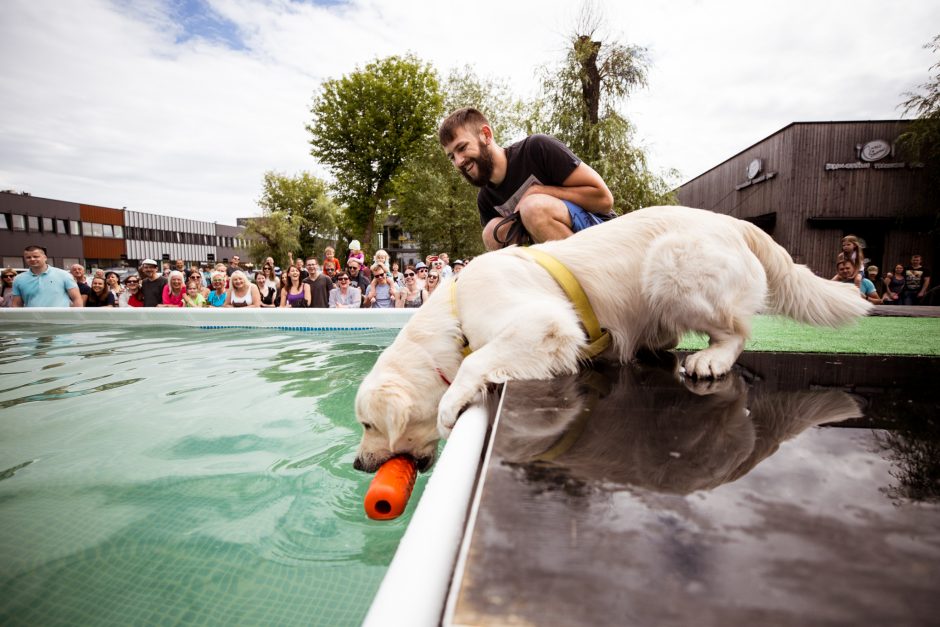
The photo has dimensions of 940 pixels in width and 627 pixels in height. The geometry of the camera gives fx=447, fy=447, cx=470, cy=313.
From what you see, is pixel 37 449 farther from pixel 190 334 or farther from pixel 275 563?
pixel 190 334

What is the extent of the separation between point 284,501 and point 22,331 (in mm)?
10117

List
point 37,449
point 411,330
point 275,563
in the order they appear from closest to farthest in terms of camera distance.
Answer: point 275,563 < point 411,330 < point 37,449

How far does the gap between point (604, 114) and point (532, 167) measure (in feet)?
49.2

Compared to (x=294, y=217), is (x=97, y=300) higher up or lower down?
lower down

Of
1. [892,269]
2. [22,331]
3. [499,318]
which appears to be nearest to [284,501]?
[499,318]

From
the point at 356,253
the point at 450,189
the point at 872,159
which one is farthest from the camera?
the point at 450,189

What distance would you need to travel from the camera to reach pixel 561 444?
116 cm

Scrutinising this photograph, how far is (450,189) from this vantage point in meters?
26.0

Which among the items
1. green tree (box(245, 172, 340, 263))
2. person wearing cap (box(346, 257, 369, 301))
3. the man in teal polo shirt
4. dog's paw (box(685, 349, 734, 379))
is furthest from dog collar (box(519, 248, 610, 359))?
green tree (box(245, 172, 340, 263))

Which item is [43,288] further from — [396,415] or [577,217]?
[577,217]

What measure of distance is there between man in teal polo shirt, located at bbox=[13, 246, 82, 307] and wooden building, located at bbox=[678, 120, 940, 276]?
25.3 m

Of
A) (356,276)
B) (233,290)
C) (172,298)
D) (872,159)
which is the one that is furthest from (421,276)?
(872,159)

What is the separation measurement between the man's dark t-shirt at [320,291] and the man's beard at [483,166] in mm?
7179

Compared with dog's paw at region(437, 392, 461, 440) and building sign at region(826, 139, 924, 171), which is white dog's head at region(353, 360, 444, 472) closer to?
dog's paw at region(437, 392, 461, 440)
